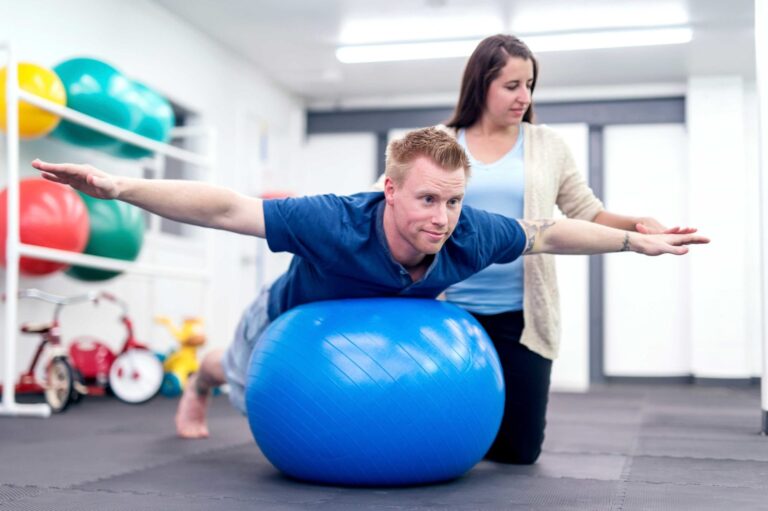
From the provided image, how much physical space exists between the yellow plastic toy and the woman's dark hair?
333 centimetres

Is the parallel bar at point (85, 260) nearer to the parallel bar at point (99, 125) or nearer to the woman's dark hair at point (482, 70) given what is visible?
the parallel bar at point (99, 125)

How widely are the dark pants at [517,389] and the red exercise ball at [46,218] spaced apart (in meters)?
2.62

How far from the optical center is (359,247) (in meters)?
2.39

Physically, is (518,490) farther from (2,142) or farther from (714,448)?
(2,142)

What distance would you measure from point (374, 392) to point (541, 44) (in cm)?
583

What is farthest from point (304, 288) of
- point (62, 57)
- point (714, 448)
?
point (62, 57)

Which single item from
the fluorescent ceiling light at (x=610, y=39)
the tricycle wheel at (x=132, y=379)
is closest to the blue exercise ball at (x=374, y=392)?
the tricycle wheel at (x=132, y=379)

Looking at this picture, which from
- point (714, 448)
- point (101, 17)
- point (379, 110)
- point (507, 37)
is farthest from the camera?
point (379, 110)

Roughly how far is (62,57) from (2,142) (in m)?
0.86

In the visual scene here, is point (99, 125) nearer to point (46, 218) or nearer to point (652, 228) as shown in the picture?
point (46, 218)

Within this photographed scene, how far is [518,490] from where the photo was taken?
257 cm

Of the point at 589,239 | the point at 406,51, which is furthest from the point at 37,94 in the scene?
the point at 406,51

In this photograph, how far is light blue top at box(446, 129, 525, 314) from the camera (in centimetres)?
310

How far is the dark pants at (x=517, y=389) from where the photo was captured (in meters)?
3.09
